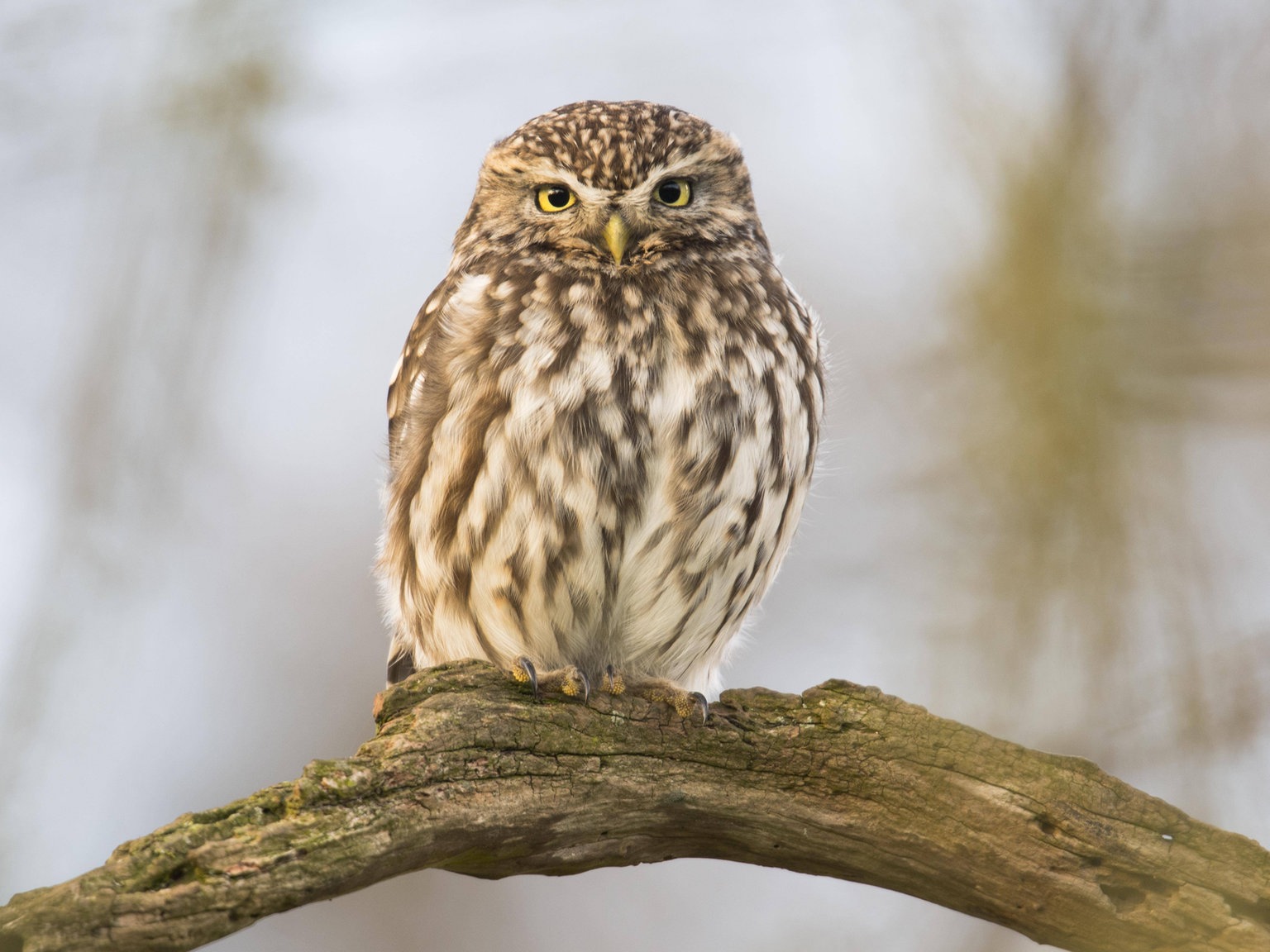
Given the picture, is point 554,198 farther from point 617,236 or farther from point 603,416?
point 603,416

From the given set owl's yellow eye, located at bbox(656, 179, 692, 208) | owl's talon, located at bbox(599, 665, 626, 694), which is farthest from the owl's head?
owl's talon, located at bbox(599, 665, 626, 694)

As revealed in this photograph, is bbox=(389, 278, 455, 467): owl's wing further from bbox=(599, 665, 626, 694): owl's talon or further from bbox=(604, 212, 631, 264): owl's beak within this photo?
bbox=(599, 665, 626, 694): owl's talon

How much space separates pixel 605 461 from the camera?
3426 mm

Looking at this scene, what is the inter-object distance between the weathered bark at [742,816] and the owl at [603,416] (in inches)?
8.2

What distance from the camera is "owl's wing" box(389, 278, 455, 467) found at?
384cm

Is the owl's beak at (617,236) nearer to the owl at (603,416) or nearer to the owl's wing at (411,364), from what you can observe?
the owl at (603,416)

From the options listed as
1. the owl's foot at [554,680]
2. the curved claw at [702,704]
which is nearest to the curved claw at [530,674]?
the owl's foot at [554,680]

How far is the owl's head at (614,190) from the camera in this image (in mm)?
3713

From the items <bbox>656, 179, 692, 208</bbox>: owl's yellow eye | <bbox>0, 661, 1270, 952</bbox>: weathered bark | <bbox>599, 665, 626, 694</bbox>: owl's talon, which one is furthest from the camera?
<bbox>656, 179, 692, 208</bbox>: owl's yellow eye

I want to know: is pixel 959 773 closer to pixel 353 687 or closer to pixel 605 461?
pixel 605 461

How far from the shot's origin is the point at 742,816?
3.03m

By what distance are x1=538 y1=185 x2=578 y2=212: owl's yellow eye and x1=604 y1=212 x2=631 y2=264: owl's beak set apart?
7.4 inches

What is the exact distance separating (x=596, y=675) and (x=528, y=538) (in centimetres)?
54

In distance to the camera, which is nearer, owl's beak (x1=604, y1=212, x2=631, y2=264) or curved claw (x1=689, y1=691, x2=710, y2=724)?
curved claw (x1=689, y1=691, x2=710, y2=724)
